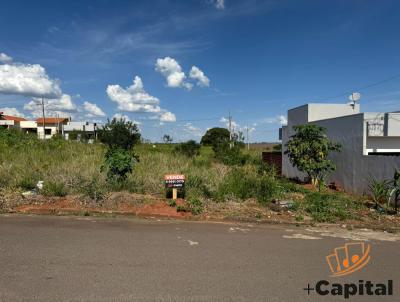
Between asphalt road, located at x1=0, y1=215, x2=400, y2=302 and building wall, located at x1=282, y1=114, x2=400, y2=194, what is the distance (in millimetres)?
5784

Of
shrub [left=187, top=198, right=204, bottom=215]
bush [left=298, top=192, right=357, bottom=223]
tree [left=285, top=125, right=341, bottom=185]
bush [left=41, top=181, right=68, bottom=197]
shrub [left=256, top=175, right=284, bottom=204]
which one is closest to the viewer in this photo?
bush [left=298, top=192, right=357, bottom=223]

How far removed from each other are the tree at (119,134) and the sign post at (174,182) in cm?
928

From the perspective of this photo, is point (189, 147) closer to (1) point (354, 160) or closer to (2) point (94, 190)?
(1) point (354, 160)

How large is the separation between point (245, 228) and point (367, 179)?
7.81 m

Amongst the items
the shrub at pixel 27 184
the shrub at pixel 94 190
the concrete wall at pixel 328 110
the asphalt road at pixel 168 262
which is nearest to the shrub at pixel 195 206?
the asphalt road at pixel 168 262

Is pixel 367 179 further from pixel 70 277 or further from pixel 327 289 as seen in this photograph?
pixel 70 277

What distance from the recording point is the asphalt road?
138 inches

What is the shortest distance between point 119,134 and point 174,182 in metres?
10.5

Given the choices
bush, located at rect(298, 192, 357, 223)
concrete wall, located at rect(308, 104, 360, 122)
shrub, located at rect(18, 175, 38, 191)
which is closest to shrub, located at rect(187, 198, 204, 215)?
bush, located at rect(298, 192, 357, 223)

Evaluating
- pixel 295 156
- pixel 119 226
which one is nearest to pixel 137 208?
pixel 119 226

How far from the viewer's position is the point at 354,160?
43.7 feet

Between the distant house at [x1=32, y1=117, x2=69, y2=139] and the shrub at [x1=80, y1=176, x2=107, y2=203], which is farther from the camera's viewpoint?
the distant house at [x1=32, y1=117, x2=69, y2=139]

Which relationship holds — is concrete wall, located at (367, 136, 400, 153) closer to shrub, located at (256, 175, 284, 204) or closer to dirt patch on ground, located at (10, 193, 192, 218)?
shrub, located at (256, 175, 284, 204)

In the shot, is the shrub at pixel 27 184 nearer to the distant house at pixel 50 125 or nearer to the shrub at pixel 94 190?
the shrub at pixel 94 190
